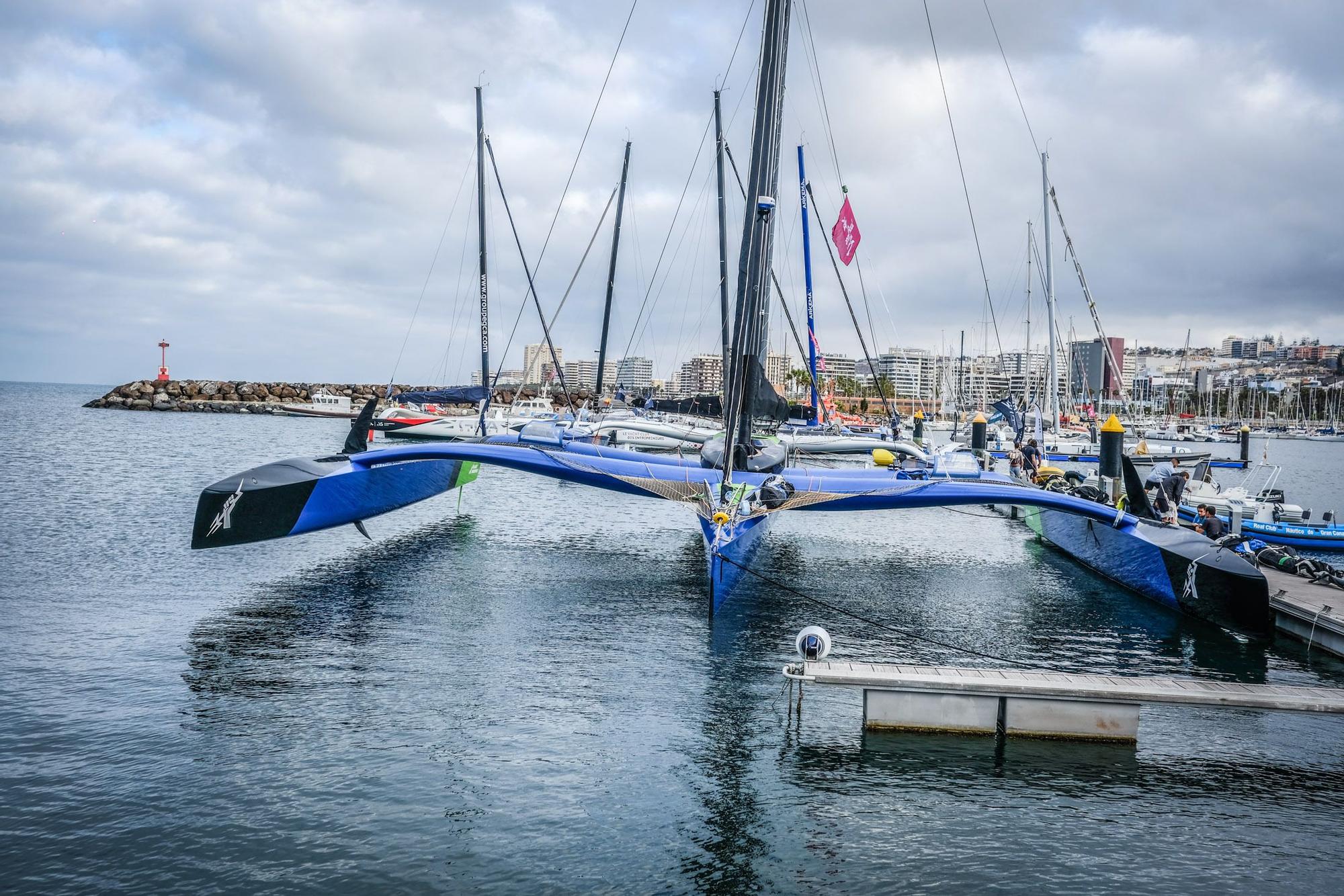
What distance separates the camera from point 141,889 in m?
4.24

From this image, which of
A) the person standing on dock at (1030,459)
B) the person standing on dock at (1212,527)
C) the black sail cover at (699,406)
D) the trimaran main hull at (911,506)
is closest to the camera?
the trimaran main hull at (911,506)

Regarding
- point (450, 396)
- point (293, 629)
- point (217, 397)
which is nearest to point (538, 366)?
point (217, 397)

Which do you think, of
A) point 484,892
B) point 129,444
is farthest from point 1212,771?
point 129,444

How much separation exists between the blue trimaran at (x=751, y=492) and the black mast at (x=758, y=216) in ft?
0.07

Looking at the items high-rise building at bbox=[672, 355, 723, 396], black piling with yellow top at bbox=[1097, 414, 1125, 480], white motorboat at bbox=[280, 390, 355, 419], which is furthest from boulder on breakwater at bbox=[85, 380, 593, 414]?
black piling with yellow top at bbox=[1097, 414, 1125, 480]

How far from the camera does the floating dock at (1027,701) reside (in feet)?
20.8

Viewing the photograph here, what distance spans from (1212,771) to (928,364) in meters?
194

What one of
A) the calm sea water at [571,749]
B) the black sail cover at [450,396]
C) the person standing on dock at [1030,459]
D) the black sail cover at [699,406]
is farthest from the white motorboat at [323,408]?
the calm sea water at [571,749]

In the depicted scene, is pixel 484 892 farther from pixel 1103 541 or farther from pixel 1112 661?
pixel 1103 541

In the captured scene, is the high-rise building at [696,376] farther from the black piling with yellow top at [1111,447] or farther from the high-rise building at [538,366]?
the black piling with yellow top at [1111,447]

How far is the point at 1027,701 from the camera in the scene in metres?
6.41

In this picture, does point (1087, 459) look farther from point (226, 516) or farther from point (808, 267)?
point (226, 516)

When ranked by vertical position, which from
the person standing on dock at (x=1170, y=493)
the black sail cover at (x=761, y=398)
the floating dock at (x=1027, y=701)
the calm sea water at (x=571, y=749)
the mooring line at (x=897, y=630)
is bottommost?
the calm sea water at (x=571, y=749)

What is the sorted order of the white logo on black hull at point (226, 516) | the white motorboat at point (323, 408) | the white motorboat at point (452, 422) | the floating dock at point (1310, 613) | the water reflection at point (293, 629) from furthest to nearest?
the white motorboat at point (323, 408) → the white motorboat at point (452, 422) → the white logo on black hull at point (226, 516) → the floating dock at point (1310, 613) → the water reflection at point (293, 629)
